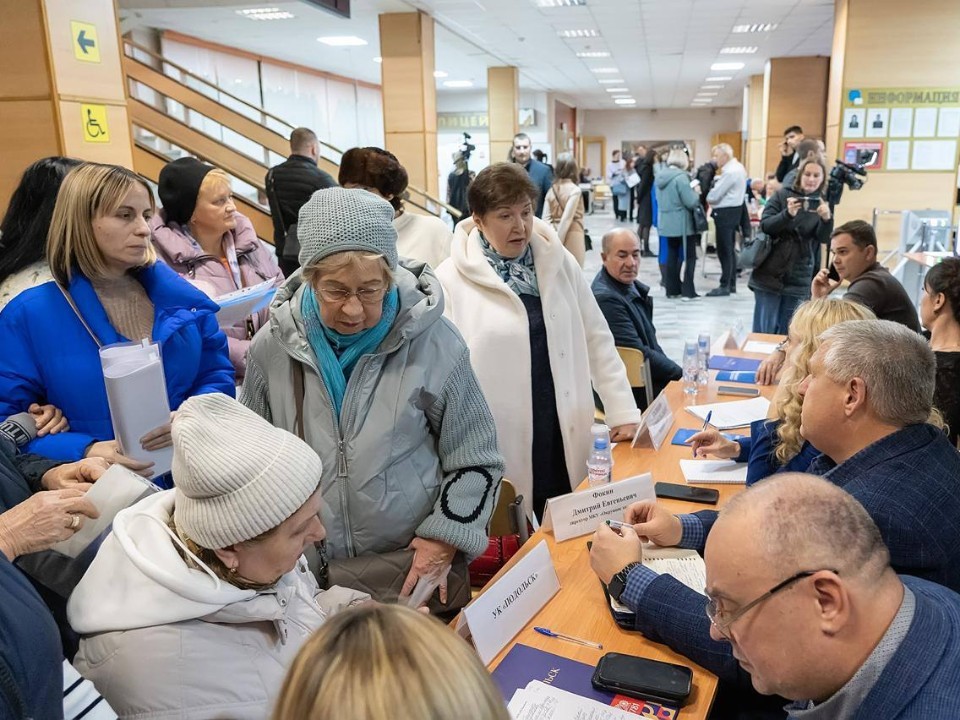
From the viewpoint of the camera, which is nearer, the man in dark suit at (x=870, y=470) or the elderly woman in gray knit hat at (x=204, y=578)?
the elderly woman in gray knit hat at (x=204, y=578)

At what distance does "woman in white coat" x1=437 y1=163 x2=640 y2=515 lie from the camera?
252 centimetres

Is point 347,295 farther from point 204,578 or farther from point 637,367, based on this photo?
point 637,367

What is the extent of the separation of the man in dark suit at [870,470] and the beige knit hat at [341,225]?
2.84ft

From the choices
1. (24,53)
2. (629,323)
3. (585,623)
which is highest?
(24,53)

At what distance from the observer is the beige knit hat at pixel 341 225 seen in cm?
162

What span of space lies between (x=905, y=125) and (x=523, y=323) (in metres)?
8.00

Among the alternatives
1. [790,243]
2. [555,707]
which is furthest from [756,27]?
[555,707]

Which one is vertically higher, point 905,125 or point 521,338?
point 905,125

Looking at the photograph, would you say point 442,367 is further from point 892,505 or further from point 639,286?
point 639,286

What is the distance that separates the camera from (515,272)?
259cm

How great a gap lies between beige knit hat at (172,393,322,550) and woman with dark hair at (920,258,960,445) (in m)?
2.58

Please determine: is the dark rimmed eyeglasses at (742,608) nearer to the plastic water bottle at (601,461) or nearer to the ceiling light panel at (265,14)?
the plastic water bottle at (601,461)

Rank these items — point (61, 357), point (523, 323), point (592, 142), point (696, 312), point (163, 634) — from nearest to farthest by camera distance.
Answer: point (163, 634), point (61, 357), point (523, 323), point (696, 312), point (592, 142)

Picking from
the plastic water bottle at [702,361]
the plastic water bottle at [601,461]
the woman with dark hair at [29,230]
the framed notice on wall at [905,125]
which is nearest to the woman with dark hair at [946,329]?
the plastic water bottle at [702,361]
